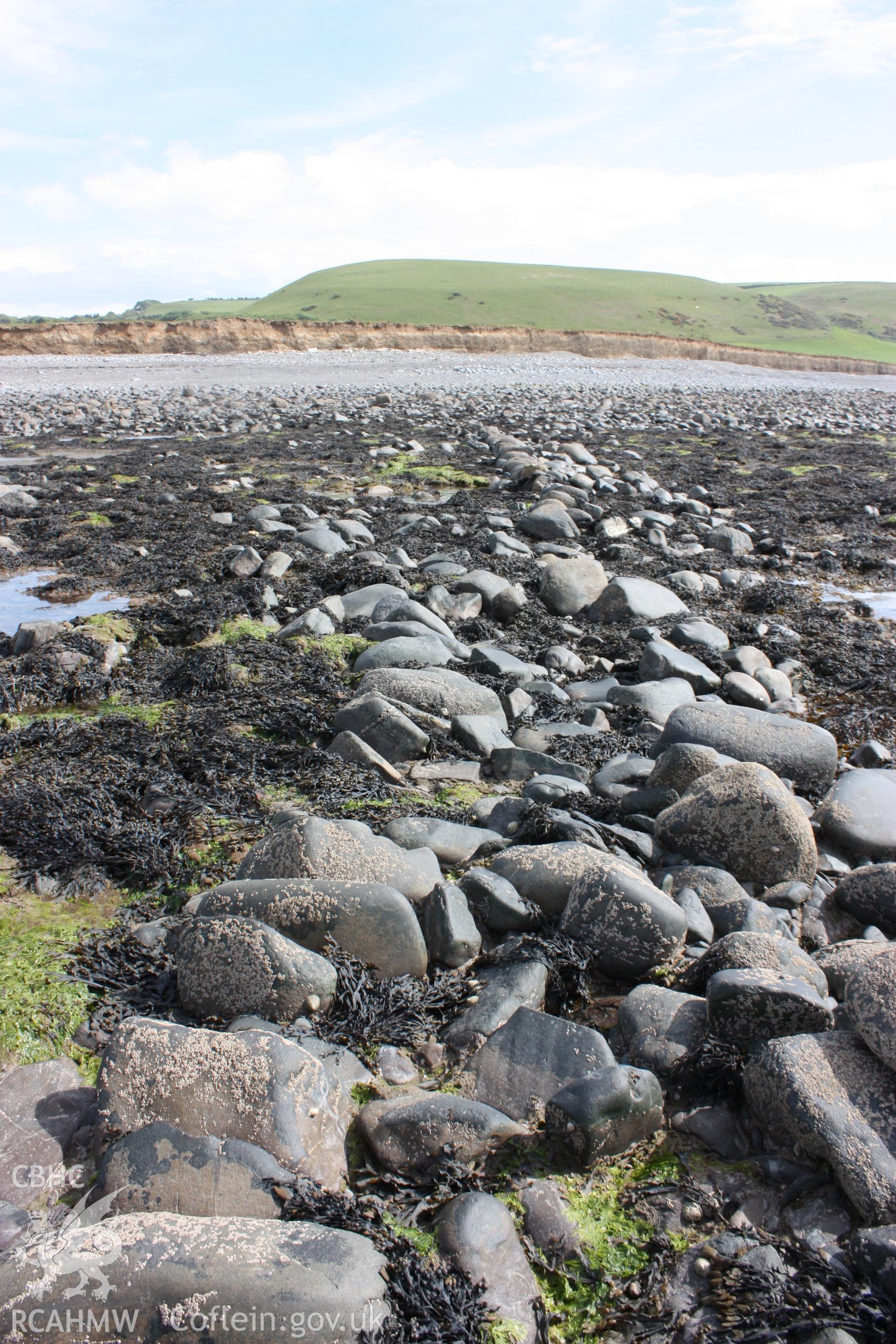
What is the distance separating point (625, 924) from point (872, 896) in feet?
3.56

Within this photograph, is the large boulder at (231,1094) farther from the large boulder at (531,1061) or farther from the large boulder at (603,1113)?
the large boulder at (603,1113)

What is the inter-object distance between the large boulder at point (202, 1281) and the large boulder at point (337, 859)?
1.21 metres

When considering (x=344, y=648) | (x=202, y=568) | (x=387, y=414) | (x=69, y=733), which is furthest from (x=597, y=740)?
(x=387, y=414)

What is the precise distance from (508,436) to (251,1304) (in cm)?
1334

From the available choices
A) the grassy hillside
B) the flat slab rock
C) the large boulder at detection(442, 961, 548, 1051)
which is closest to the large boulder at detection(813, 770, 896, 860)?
the flat slab rock

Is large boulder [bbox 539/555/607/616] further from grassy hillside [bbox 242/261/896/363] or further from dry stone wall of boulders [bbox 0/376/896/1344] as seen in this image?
grassy hillside [bbox 242/261/896/363]

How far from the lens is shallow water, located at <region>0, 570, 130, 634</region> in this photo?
235 inches

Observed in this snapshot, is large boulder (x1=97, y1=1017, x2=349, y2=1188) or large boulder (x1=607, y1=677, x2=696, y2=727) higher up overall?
large boulder (x1=607, y1=677, x2=696, y2=727)

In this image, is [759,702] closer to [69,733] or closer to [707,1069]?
[707,1069]

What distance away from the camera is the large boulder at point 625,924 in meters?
2.73

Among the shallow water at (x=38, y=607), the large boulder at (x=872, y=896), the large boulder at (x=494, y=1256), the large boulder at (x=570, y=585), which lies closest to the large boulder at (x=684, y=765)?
the large boulder at (x=872, y=896)

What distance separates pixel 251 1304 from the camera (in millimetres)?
1580

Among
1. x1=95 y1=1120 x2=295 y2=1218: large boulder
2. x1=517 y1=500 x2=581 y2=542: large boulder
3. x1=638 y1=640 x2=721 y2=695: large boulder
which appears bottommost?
x1=95 y1=1120 x2=295 y2=1218: large boulder

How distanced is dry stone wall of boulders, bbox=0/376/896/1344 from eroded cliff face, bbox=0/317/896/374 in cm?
3387
